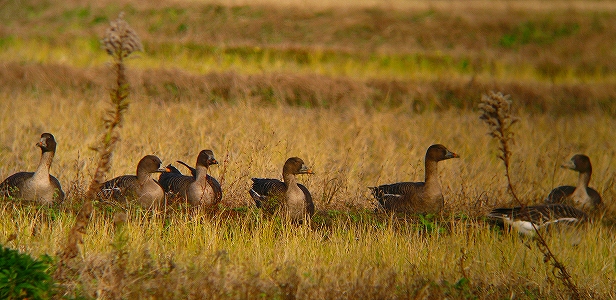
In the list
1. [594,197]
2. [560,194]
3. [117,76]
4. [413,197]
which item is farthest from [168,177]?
[594,197]

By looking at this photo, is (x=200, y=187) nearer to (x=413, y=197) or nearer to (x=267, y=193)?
(x=267, y=193)

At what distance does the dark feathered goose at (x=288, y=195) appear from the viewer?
23.8 feet

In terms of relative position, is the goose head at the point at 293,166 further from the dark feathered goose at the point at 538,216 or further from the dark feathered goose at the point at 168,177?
the dark feathered goose at the point at 538,216

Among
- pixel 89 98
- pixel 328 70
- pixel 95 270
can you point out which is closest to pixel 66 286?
pixel 95 270

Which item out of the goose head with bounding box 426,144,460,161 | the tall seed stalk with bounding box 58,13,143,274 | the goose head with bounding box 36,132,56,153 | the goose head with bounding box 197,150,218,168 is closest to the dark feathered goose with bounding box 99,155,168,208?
the goose head with bounding box 197,150,218,168

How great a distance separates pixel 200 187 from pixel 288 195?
900mm

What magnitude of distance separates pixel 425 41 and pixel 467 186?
12199 mm

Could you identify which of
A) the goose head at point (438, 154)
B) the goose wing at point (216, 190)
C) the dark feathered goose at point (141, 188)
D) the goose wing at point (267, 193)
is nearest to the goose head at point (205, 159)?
the goose wing at point (216, 190)

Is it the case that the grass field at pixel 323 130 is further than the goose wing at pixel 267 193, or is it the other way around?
the goose wing at pixel 267 193

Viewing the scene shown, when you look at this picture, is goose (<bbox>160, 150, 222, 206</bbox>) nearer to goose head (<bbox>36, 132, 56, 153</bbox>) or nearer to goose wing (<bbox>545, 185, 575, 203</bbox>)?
goose head (<bbox>36, 132, 56, 153</bbox>)

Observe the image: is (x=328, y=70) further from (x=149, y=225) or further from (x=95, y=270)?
(x=95, y=270)

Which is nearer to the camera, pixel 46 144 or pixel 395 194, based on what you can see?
pixel 46 144

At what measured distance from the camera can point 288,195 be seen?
733 cm

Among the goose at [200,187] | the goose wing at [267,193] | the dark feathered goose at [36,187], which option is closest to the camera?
the dark feathered goose at [36,187]
